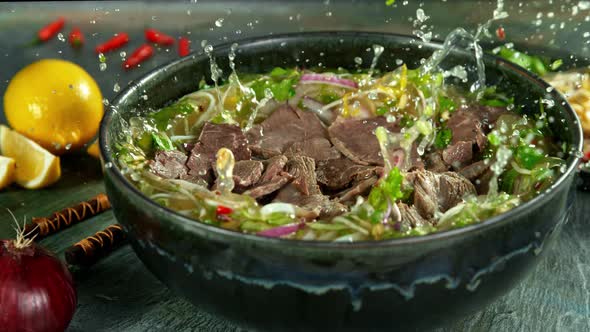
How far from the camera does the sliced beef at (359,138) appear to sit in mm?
2924

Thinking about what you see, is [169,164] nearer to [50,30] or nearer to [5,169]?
[5,169]

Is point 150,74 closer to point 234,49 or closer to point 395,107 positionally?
point 234,49

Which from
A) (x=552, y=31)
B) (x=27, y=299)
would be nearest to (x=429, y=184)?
(x=27, y=299)

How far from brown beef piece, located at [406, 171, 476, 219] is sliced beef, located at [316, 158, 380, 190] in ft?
0.56

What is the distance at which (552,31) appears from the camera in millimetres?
5977

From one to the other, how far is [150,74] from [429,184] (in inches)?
43.4

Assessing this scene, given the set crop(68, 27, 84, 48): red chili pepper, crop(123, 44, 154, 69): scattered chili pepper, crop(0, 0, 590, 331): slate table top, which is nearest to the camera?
crop(0, 0, 590, 331): slate table top

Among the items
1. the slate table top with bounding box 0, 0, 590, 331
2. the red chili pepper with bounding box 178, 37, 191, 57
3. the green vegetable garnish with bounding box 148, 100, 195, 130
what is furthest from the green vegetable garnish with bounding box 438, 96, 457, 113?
the red chili pepper with bounding box 178, 37, 191, 57

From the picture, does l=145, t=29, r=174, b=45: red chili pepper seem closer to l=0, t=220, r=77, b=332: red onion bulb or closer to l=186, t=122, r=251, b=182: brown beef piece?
l=186, t=122, r=251, b=182: brown beef piece

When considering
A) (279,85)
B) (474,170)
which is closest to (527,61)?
(279,85)

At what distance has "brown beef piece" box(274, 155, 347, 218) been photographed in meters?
2.50

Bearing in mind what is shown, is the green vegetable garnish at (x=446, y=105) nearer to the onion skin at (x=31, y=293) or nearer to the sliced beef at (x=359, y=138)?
the sliced beef at (x=359, y=138)

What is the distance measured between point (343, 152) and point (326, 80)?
45 cm

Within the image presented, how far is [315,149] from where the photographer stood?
299 cm
